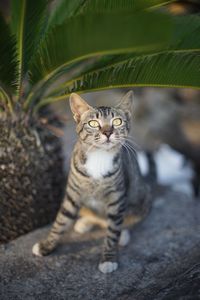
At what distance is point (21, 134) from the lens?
457 cm

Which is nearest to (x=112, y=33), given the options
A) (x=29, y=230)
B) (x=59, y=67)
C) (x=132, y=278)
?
(x=59, y=67)

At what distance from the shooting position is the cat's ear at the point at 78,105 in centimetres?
390

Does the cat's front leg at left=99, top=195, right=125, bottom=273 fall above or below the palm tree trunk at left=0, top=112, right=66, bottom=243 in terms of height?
below

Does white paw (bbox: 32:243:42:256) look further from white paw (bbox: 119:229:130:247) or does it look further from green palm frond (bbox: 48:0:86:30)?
green palm frond (bbox: 48:0:86:30)

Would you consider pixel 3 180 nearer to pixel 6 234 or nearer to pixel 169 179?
pixel 6 234

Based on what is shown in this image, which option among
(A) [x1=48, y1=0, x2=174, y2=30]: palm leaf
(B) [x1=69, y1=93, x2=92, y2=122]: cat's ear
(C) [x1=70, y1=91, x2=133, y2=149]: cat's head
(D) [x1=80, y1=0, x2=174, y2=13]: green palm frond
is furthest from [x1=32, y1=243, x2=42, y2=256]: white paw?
(D) [x1=80, y1=0, x2=174, y2=13]: green palm frond

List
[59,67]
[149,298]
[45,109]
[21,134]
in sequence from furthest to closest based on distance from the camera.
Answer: [45,109]
[21,134]
[59,67]
[149,298]

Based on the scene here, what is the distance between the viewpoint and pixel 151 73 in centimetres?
406

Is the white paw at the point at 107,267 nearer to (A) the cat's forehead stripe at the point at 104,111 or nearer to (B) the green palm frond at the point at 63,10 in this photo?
(A) the cat's forehead stripe at the point at 104,111

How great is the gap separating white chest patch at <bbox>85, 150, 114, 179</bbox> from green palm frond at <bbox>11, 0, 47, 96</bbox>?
94cm

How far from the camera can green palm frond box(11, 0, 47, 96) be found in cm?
383

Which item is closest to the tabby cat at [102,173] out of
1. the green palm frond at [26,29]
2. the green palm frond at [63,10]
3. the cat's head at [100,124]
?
the cat's head at [100,124]

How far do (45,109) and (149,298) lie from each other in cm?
237

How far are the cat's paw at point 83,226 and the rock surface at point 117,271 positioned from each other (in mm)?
73
